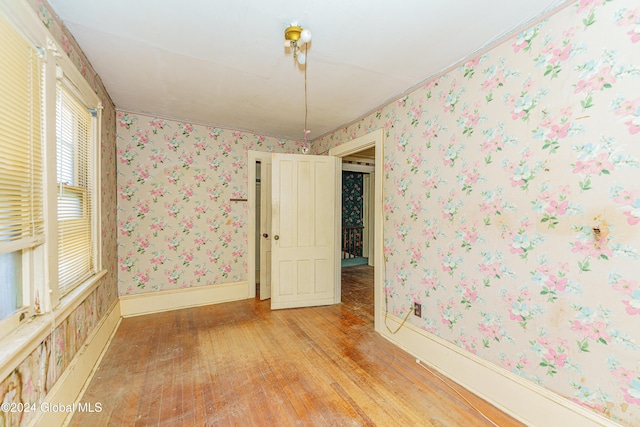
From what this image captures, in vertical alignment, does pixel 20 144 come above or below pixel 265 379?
above

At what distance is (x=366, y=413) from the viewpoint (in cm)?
163

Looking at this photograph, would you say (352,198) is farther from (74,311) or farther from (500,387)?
(74,311)

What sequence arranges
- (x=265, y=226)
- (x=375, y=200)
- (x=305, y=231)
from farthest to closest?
1. (x=265, y=226)
2. (x=305, y=231)
3. (x=375, y=200)

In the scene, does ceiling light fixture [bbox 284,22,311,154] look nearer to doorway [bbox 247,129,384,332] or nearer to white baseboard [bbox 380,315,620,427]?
doorway [bbox 247,129,384,332]

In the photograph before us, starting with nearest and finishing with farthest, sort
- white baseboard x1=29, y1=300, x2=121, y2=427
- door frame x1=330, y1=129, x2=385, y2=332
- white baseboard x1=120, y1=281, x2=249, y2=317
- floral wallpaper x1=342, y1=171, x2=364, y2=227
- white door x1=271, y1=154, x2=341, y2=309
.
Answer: white baseboard x1=29, y1=300, x2=121, y2=427, door frame x1=330, y1=129, x2=385, y2=332, white baseboard x1=120, y1=281, x2=249, y2=317, white door x1=271, y1=154, x2=341, y2=309, floral wallpaper x1=342, y1=171, x2=364, y2=227

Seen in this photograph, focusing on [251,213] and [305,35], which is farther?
[251,213]

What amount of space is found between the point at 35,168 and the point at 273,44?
1.52m

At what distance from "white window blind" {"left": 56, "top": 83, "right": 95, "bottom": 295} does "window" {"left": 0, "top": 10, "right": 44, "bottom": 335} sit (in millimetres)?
321

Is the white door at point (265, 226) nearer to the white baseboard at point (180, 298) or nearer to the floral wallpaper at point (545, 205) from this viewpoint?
the white baseboard at point (180, 298)

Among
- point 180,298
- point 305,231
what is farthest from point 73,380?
point 305,231

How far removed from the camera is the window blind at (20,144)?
107 centimetres

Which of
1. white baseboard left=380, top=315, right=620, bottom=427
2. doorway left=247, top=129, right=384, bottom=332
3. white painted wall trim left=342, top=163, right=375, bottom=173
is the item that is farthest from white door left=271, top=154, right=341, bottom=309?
white painted wall trim left=342, top=163, right=375, bottom=173

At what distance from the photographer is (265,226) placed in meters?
3.90

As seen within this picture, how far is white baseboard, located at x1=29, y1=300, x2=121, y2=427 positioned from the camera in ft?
4.45
